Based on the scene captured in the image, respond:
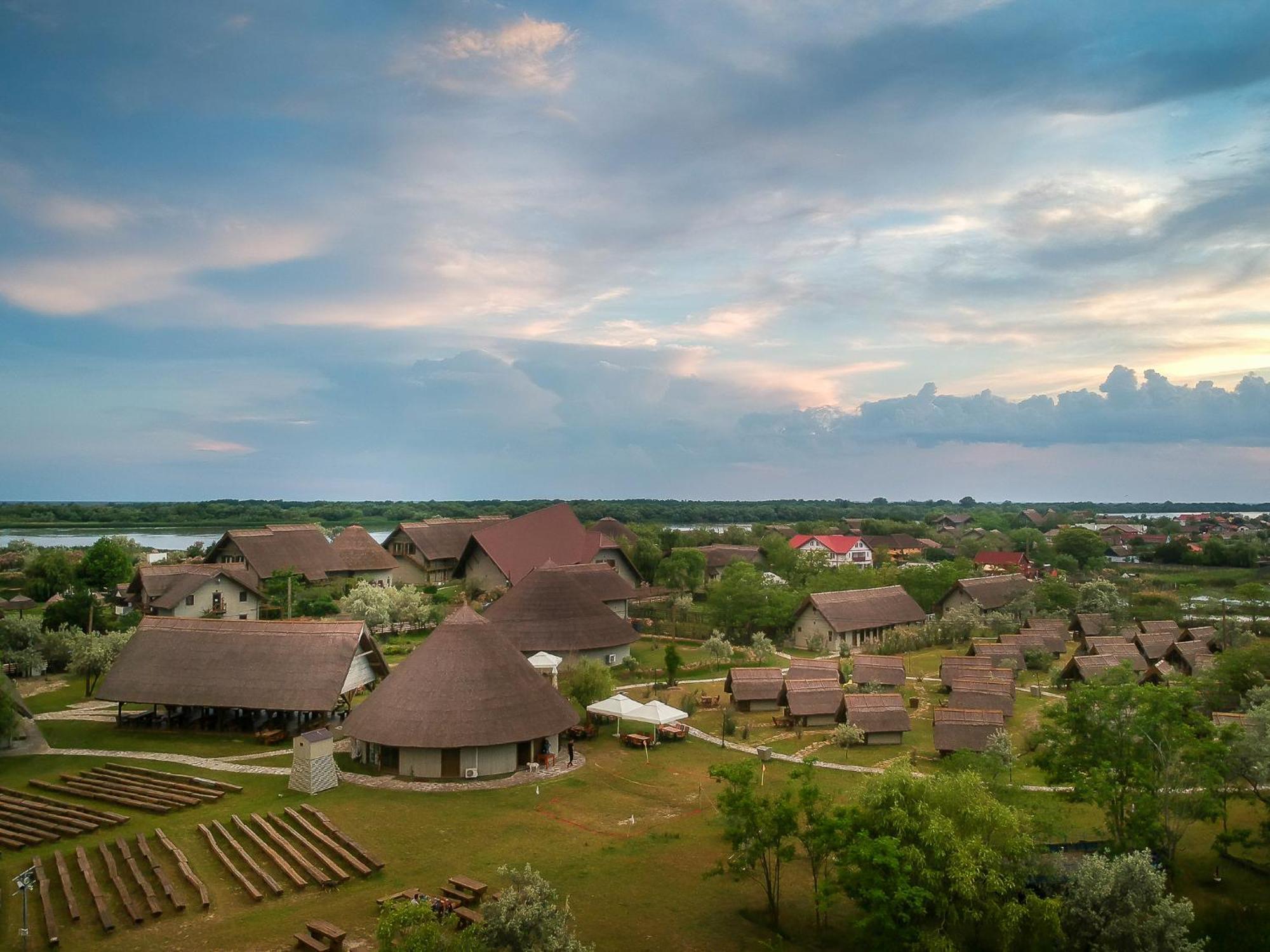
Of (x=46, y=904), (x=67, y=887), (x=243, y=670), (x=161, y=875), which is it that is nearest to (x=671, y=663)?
(x=243, y=670)

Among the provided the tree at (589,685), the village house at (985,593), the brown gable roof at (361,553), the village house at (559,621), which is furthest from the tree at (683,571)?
the tree at (589,685)

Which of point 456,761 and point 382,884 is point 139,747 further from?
point 382,884

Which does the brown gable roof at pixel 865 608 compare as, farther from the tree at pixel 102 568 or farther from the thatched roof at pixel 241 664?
the tree at pixel 102 568

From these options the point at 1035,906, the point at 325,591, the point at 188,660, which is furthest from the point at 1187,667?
the point at 325,591

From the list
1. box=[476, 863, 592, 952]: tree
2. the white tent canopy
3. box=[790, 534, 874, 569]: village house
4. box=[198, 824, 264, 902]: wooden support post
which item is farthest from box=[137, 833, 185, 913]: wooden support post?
box=[790, 534, 874, 569]: village house

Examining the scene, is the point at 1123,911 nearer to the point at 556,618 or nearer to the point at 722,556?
the point at 556,618
